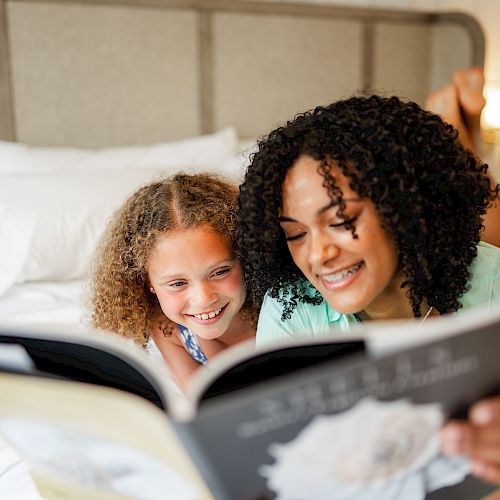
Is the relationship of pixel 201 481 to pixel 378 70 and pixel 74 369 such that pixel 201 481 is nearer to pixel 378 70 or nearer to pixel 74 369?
pixel 74 369

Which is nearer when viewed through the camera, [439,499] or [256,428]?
[256,428]

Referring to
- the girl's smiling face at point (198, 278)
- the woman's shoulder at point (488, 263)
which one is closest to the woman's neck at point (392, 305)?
the woman's shoulder at point (488, 263)

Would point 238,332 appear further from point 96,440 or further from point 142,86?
point 142,86

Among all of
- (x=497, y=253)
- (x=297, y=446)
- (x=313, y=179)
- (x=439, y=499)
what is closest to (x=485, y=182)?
(x=497, y=253)

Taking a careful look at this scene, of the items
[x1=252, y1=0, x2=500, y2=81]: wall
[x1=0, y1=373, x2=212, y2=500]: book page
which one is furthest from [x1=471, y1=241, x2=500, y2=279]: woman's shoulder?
[x1=252, y1=0, x2=500, y2=81]: wall

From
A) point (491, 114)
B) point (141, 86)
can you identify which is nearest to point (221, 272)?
point (141, 86)

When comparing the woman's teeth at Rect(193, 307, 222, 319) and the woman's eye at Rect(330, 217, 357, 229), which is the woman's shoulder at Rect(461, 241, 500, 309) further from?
the woman's teeth at Rect(193, 307, 222, 319)

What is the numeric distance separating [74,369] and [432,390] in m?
0.39

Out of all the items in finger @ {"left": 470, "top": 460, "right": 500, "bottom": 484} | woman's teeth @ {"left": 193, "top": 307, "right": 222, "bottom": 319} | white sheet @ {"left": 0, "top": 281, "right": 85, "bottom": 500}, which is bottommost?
finger @ {"left": 470, "top": 460, "right": 500, "bottom": 484}

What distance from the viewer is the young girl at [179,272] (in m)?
1.16

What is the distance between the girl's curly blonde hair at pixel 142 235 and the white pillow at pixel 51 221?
0.42 m

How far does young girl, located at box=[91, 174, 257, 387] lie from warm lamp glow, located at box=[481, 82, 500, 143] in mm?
2014

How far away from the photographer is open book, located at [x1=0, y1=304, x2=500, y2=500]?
483mm

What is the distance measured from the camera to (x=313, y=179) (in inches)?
34.6
